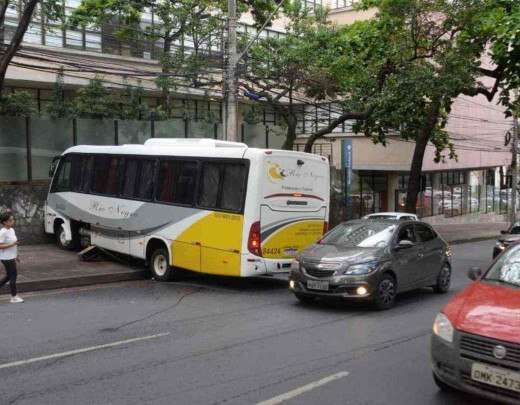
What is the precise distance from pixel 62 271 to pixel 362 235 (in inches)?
267

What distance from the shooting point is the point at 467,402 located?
5.79 m

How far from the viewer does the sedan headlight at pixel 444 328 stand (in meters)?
5.48

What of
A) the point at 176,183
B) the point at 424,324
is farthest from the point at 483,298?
the point at 176,183

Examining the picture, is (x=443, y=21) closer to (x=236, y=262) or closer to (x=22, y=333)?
(x=236, y=262)

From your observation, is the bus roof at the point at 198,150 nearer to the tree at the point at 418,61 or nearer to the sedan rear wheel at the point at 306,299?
the sedan rear wheel at the point at 306,299

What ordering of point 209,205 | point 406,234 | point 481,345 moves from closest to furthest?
point 481,345 → point 406,234 → point 209,205

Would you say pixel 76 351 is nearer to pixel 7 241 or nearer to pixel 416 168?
pixel 7 241

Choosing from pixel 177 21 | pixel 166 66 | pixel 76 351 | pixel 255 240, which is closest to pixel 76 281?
pixel 255 240

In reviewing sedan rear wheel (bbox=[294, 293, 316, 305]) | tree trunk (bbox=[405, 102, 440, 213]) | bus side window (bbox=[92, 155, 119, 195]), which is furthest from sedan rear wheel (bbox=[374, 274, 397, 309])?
tree trunk (bbox=[405, 102, 440, 213])

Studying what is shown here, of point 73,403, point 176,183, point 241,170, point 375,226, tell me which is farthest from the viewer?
point 176,183

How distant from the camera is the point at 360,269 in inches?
400

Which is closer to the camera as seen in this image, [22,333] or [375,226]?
[22,333]

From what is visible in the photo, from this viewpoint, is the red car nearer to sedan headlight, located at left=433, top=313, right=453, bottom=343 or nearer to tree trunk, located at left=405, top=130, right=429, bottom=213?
sedan headlight, located at left=433, top=313, right=453, bottom=343

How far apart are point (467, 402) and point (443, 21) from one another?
18.4 m
